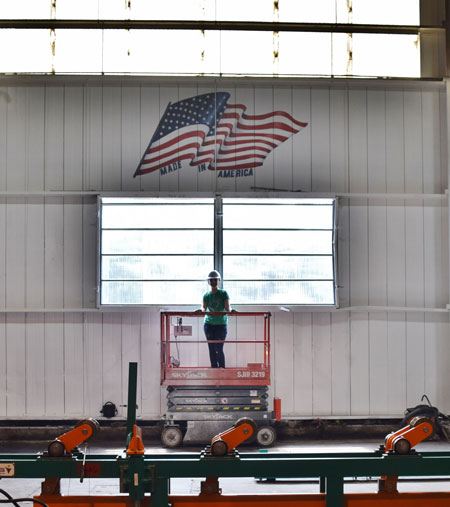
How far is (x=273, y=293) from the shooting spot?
440 inches

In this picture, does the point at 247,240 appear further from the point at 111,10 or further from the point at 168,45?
the point at 111,10

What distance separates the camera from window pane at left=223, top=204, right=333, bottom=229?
1123 centimetres

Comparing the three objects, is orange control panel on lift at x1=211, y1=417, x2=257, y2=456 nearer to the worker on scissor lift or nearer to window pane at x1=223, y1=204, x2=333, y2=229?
the worker on scissor lift

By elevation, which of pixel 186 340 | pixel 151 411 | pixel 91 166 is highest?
pixel 91 166

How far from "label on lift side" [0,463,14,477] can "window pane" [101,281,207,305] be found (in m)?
6.22

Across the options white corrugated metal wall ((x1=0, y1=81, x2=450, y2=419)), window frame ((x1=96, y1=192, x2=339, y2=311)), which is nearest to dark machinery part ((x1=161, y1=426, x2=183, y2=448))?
white corrugated metal wall ((x1=0, y1=81, x2=450, y2=419))

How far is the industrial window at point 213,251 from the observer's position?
11.1m

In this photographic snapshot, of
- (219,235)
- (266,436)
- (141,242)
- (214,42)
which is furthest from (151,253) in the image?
(214,42)

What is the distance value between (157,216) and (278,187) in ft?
6.63

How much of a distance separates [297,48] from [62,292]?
5.52m

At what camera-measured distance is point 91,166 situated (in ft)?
37.1

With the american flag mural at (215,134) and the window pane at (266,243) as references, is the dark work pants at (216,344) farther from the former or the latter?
the american flag mural at (215,134)

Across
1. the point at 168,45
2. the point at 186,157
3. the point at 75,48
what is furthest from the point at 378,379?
the point at 75,48

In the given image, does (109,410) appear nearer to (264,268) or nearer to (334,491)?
(264,268)
